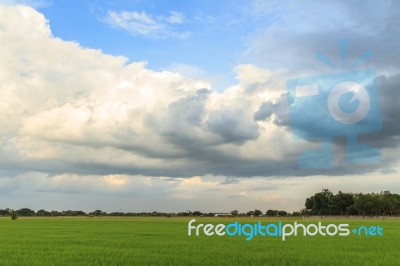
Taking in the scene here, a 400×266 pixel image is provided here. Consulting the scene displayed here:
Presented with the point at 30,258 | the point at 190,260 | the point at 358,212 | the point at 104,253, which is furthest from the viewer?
the point at 358,212

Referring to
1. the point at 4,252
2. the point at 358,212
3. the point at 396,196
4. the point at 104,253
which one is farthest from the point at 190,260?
the point at 396,196

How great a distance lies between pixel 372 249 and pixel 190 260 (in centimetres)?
1258

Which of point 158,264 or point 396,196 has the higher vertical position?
point 396,196

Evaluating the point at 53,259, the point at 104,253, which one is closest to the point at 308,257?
the point at 104,253

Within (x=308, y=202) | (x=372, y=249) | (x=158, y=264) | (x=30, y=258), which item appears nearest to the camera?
(x=158, y=264)

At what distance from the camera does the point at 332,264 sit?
19984mm

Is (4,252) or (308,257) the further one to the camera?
(4,252)

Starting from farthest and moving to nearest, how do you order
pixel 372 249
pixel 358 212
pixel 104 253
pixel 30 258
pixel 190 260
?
pixel 358 212 → pixel 372 249 → pixel 104 253 → pixel 30 258 → pixel 190 260

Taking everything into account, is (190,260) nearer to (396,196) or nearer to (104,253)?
(104,253)

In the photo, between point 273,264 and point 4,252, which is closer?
point 273,264

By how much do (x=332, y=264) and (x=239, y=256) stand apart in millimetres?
4307

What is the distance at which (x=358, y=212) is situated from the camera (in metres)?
171

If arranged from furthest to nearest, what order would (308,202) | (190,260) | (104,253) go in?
1. (308,202)
2. (104,253)
3. (190,260)

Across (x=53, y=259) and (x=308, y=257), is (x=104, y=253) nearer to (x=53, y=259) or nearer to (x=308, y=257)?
(x=53, y=259)
